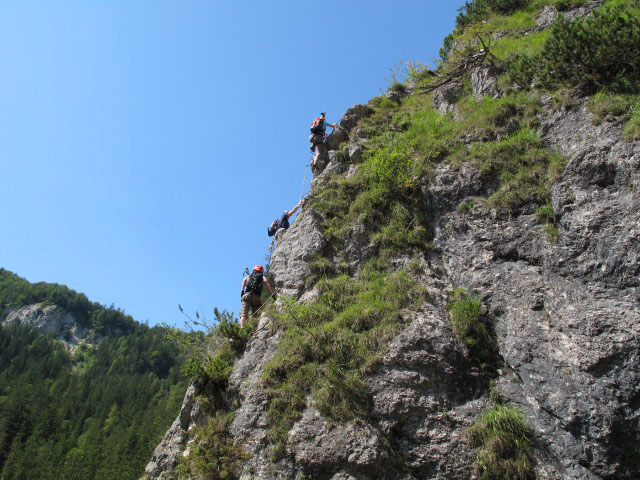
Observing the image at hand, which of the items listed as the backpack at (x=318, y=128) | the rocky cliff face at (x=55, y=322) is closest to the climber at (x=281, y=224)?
the backpack at (x=318, y=128)

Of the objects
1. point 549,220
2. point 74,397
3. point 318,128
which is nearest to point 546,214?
point 549,220

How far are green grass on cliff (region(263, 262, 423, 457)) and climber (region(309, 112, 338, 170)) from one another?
739cm

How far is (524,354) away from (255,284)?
777 cm

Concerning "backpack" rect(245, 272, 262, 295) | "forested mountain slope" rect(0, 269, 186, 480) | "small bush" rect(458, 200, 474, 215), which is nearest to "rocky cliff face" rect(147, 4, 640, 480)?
"small bush" rect(458, 200, 474, 215)

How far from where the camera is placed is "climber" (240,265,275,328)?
12.4 meters

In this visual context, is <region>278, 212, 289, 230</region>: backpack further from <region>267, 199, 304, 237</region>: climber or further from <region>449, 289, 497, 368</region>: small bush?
<region>449, 289, 497, 368</region>: small bush

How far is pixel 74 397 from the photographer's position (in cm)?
8844

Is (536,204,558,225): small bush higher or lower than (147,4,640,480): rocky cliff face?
higher

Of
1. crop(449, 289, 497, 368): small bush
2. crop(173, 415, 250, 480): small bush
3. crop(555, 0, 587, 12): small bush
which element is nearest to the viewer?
crop(449, 289, 497, 368): small bush

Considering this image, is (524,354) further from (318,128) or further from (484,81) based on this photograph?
(318,128)

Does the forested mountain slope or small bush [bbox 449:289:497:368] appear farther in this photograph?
the forested mountain slope

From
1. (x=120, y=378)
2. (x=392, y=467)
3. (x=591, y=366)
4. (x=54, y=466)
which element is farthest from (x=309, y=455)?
(x=120, y=378)

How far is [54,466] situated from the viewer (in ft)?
200

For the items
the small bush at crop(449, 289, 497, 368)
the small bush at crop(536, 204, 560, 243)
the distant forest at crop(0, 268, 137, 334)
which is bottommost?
the small bush at crop(449, 289, 497, 368)
